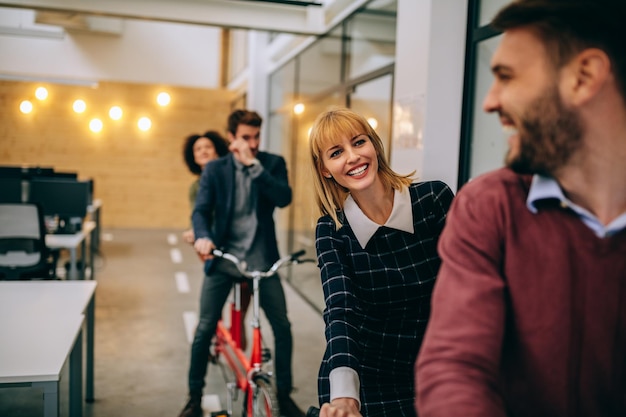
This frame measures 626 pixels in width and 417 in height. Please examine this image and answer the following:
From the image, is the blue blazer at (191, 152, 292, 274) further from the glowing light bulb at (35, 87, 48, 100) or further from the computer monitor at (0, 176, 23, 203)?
the glowing light bulb at (35, 87, 48, 100)

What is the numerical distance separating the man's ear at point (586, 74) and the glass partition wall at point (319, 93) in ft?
3.09

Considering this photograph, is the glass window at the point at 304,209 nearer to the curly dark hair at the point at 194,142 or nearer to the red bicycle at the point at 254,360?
the curly dark hair at the point at 194,142

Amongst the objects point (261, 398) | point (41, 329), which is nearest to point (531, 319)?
point (41, 329)

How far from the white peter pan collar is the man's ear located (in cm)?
79

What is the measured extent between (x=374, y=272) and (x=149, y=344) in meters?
3.51

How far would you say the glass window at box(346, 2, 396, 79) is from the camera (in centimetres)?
416

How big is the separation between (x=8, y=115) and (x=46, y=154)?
3.25 ft

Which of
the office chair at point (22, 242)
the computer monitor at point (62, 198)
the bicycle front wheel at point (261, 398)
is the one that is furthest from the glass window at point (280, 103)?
the bicycle front wheel at point (261, 398)

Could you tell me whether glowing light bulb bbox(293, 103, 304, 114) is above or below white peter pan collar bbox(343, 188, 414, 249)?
above

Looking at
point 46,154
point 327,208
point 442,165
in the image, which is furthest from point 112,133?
point 327,208

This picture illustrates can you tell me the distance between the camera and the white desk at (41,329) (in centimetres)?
172

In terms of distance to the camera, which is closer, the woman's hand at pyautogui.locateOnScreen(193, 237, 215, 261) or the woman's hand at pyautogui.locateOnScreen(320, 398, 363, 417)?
the woman's hand at pyautogui.locateOnScreen(320, 398, 363, 417)

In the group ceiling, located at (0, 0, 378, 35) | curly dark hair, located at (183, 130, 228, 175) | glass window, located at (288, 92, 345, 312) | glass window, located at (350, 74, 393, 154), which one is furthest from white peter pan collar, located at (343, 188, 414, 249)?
glass window, located at (288, 92, 345, 312)

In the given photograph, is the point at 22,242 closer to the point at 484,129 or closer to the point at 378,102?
the point at 378,102
